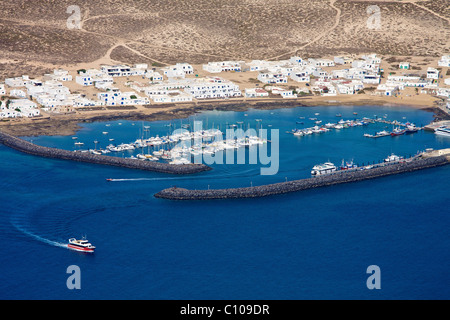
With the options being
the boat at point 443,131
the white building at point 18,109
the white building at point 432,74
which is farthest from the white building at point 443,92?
the white building at point 18,109

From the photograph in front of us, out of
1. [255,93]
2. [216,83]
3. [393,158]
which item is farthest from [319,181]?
[216,83]

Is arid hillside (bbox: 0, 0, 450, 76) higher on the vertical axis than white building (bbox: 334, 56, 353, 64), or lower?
higher

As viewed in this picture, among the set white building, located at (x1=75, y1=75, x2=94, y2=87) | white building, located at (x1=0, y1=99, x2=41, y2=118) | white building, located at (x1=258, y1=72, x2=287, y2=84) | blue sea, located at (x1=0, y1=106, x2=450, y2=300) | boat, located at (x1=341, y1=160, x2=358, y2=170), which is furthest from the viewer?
white building, located at (x1=258, y1=72, x2=287, y2=84)

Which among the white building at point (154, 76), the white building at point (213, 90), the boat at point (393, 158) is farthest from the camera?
the white building at point (154, 76)

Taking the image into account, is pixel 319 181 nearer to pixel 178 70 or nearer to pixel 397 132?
pixel 397 132

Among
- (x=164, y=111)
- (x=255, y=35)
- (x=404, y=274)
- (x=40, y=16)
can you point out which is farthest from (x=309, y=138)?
(x=40, y=16)

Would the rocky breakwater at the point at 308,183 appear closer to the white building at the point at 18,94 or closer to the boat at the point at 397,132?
the boat at the point at 397,132

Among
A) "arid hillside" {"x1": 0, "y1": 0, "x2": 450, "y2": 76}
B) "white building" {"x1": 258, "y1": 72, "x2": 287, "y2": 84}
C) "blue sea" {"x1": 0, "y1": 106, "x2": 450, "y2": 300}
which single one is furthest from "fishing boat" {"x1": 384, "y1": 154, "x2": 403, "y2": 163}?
"arid hillside" {"x1": 0, "y1": 0, "x2": 450, "y2": 76}

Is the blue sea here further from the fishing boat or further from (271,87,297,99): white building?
(271,87,297,99): white building
